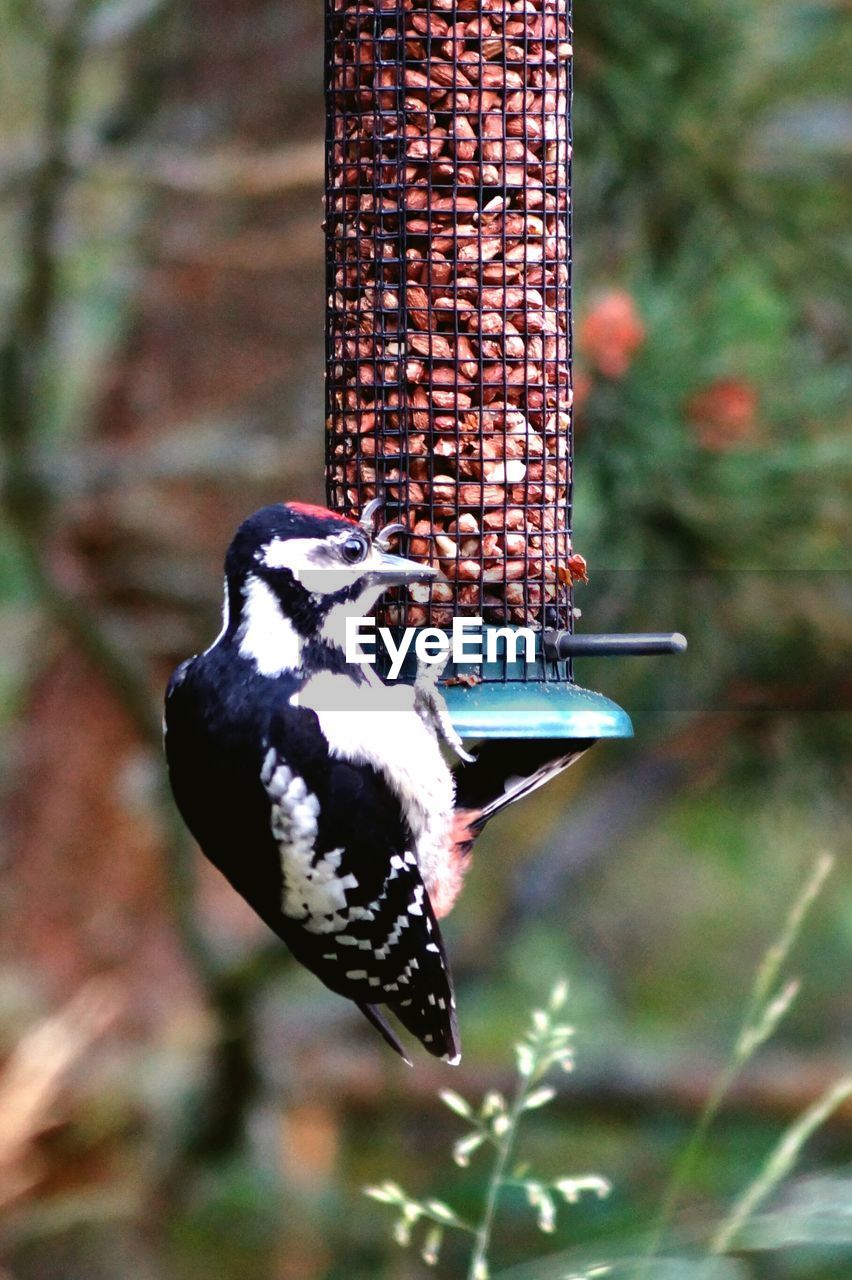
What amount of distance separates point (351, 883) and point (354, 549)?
1.57 ft

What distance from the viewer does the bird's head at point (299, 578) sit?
98.7 inches

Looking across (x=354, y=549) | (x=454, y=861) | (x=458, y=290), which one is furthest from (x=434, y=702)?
(x=458, y=290)

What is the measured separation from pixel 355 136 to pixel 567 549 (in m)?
0.69

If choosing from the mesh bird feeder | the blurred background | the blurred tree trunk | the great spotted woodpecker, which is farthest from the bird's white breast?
the blurred tree trunk

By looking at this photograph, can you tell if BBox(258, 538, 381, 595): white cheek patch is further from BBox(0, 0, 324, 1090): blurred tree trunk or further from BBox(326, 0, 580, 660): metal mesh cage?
BBox(0, 0, 324, 1090): blurred tree trunk

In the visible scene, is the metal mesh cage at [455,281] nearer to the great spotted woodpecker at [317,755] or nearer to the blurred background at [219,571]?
the great spotted woodpecker at [317,755]

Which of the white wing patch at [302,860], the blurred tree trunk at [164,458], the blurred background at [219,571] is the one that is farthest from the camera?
the blurred tree trunk at [164,458]

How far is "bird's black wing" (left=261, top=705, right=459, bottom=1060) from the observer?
2.60 m

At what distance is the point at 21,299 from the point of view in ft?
13.5

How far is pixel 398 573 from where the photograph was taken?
2.52 metres

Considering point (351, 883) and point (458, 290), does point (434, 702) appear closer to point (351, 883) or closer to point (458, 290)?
point (351, 883)

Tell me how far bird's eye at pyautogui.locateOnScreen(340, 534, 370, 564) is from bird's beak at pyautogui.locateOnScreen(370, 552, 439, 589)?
0.02 meters

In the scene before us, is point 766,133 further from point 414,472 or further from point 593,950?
point 593,950

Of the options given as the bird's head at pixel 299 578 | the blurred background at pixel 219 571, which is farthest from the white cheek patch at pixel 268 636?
the blurred background at pixel 219 571
